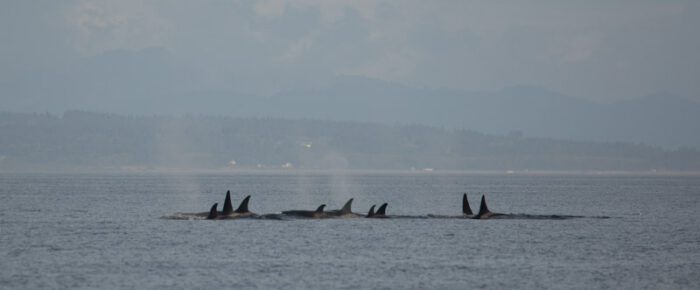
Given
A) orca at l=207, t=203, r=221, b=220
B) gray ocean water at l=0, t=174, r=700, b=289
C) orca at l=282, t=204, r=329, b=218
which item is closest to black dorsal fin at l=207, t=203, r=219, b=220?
orca at l=207, t=203, r=221, b=220

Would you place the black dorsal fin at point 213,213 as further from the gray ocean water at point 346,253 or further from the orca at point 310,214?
the orca at point 310,214

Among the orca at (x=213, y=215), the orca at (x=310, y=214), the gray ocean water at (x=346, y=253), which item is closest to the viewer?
the gray ocean water at (x=346, y=253)

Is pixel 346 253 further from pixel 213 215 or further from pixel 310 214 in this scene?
pixel 310 214

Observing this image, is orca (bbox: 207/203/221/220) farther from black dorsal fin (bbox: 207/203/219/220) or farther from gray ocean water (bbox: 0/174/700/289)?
gray ocean water (bbox: 0/174/700/289)

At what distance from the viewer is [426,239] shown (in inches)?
2522

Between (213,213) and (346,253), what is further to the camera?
(213,213)

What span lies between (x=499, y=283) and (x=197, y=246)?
1910cm

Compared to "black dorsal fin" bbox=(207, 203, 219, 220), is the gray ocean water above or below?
below

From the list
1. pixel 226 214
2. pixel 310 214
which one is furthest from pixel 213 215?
pixel 310 214

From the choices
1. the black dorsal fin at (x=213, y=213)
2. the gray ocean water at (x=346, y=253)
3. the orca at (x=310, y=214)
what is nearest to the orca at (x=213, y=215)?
the black dorsal fin at (x=213, y=213)

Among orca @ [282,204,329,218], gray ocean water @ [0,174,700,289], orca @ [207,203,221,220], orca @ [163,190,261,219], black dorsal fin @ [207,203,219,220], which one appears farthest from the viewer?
orca @ [282,204,329,218]

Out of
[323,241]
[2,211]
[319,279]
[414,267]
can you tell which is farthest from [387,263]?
[2,211]

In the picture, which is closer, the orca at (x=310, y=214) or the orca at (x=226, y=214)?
the orca at (x=226, y=214)

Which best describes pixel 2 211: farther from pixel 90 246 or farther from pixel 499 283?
pixel 499 283
